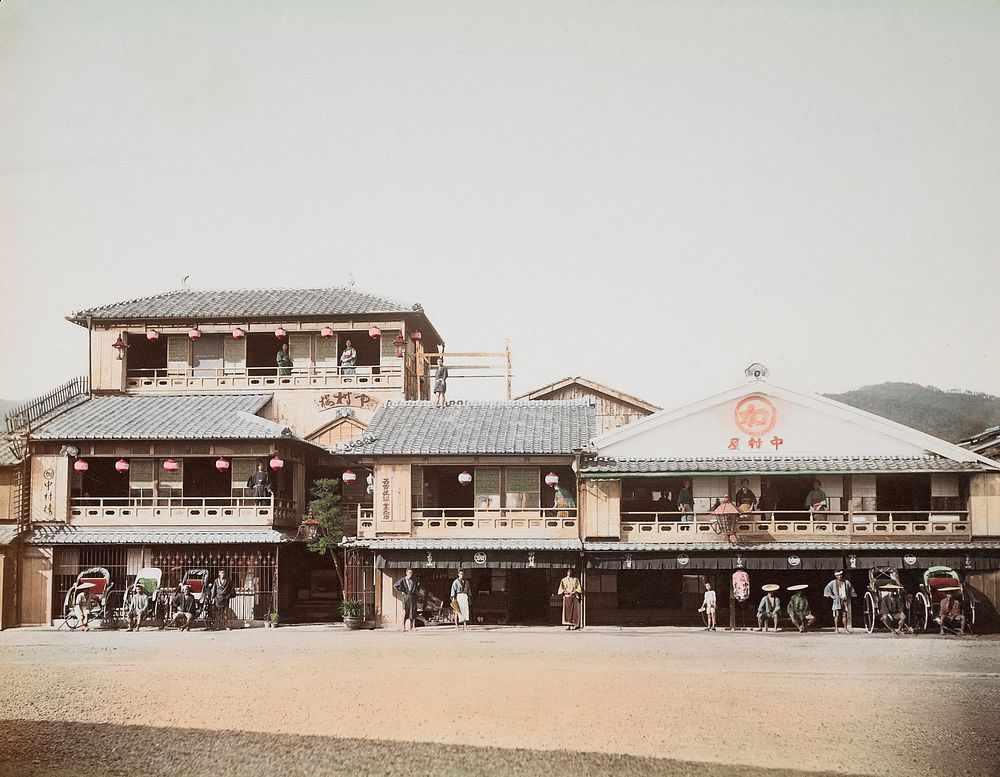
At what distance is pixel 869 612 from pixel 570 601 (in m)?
7.66

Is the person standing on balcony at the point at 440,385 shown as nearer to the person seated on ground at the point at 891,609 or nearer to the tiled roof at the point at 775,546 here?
the tiled roof at the point at 775,546

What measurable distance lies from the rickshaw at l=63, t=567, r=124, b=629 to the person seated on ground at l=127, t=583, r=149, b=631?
80cm

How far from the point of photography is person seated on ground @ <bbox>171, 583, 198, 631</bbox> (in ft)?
92.6

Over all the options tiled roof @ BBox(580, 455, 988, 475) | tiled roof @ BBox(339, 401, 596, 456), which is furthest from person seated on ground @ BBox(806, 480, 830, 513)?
tiled roof @ BBox(339, 401, 596, 456)

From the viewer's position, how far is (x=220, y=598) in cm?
2859

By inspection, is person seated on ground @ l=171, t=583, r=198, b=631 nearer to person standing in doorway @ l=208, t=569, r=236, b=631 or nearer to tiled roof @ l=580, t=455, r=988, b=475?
person standing in doorway @ l=208, t=569, r=236, b=631

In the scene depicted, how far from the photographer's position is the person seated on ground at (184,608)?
28.2m

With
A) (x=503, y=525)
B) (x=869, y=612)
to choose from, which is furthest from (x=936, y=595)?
(x=503, y=525)

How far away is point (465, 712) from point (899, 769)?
20.6ft

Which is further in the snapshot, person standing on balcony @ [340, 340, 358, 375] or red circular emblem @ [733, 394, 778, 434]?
person standing on balcony @ [340, 340, 358, 375]

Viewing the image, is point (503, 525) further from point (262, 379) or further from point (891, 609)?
point (262, 379)

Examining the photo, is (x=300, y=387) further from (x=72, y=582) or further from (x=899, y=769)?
(x=899, y=769)

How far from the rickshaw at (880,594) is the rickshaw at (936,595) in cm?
22

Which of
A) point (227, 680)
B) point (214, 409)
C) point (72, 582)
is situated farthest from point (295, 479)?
point (227, 680)
